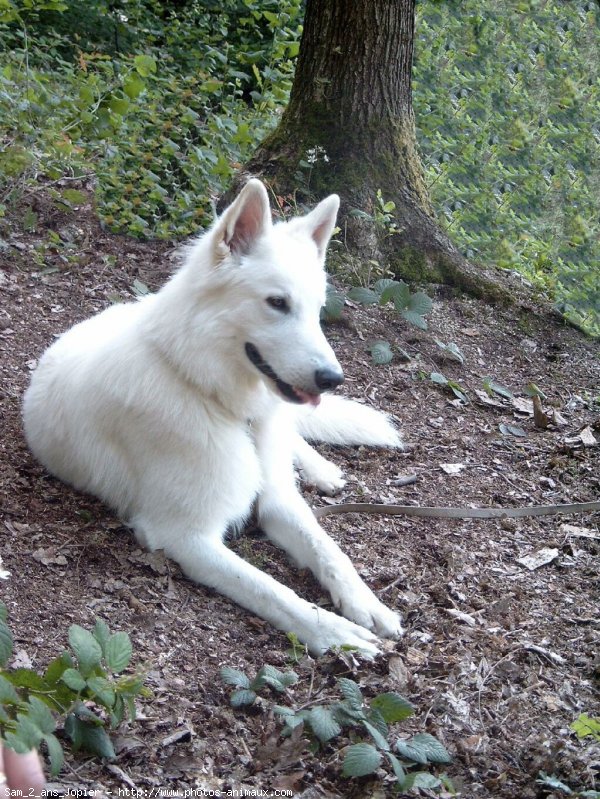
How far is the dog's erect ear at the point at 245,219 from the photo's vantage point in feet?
11.3

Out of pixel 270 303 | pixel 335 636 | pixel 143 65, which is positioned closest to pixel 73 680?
pixel 335 636

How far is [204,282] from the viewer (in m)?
3.57

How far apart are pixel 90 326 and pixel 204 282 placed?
1.05 meters

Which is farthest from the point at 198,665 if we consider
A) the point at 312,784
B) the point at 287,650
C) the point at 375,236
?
the point at 375,236

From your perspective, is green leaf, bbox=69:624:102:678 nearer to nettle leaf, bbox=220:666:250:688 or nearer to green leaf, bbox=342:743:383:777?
nettle leaf, bbox=220:666:250:688

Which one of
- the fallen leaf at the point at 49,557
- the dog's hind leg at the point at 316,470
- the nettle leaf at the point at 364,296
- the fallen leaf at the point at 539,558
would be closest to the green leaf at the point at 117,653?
the fallen leaf at the point at 49,557

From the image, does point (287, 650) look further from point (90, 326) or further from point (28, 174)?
point (28, 174)

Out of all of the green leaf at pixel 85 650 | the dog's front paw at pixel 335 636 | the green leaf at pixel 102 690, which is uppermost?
the green leaf at pixel 85 650

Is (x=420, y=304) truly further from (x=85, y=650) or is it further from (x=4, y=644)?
(x=4, y=644)

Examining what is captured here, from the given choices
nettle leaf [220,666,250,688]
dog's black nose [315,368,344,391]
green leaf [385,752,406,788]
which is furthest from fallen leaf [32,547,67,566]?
green leaf [385,752,406,788]

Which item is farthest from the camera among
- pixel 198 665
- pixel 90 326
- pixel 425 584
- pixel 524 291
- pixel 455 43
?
pixel 455 43

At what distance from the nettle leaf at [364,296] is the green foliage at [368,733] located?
3.03 meters

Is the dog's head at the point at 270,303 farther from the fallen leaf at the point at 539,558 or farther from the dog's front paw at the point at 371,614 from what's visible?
the fallen leaf at the point at 539,558

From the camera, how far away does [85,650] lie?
2.39 metres
